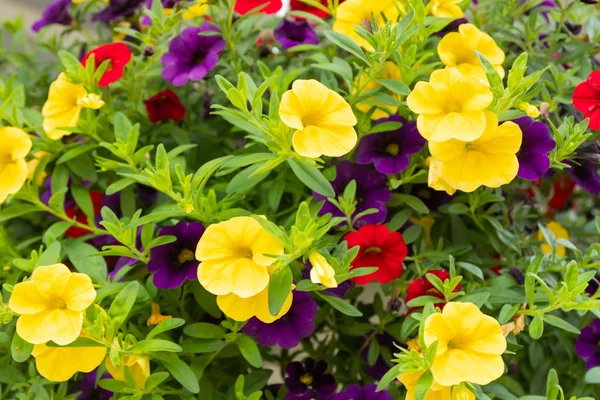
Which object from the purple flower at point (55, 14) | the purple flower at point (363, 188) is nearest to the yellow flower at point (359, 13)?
the purple flower at point (363, 188)

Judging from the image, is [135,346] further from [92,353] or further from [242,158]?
[242,158]

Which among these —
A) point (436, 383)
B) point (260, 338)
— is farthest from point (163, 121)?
point (436, 383)

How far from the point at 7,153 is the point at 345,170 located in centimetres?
42

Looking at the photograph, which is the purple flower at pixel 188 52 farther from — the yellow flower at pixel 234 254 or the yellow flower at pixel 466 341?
the yellow flower at pixel 466 341

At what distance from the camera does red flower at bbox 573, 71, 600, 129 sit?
0.71 meters

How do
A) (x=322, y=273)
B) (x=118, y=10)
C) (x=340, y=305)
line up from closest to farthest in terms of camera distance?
(x=322, y=273), (x=340, y=305), (x=118, y=10)

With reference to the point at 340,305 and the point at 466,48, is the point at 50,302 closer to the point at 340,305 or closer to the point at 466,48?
the point at 340,305

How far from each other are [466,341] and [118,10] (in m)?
0.76

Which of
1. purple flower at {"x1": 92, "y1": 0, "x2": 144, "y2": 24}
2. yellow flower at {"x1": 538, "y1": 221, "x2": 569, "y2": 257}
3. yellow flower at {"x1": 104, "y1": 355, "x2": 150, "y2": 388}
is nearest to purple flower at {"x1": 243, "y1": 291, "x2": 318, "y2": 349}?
yellow flower at {"x1": 104, "y1": 355, "x2": 150, "y2": 388}

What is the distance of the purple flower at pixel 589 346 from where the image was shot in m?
0.75

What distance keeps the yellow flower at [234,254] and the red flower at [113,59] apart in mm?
313

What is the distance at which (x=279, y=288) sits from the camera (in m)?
0.59

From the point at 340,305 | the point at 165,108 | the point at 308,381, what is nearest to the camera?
the point at 340,305

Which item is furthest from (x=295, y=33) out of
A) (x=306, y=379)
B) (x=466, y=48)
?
(x=306, y=379)
